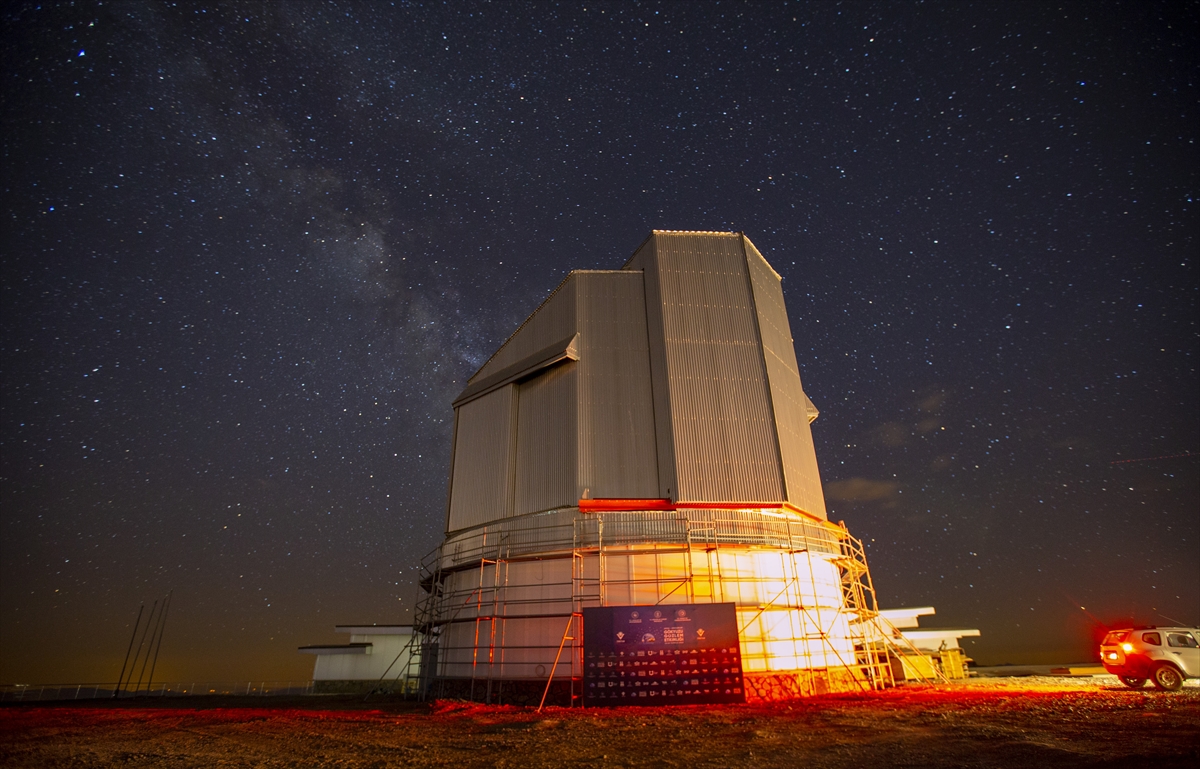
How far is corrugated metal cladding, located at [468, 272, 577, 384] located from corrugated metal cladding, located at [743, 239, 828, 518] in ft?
26.1

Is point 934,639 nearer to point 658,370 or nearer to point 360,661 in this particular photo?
point 658,370

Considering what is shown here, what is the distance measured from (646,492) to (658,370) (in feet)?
16.3

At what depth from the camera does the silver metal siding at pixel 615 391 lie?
830 inches

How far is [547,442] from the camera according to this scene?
22859mm

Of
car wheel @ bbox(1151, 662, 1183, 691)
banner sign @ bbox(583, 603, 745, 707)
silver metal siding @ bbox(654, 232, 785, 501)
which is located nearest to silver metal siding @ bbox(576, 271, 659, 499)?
silver metal siding @ bbox(654, 232, 785, 501)

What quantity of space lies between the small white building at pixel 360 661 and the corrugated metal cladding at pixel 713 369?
24.4 m

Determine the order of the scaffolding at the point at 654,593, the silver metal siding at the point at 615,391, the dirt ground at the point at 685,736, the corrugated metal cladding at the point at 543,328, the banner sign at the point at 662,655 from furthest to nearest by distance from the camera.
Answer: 1. the corrugated metal cladding at the point at 543,328
2. the silver metal siding at the point at 615,391
3. the scaffolding at the point at 654,593
4. the banner sign at the point at 662,655
5. the dirt ground at the point at 685,736

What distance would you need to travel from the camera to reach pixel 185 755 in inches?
420

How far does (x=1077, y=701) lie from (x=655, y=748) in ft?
38.1

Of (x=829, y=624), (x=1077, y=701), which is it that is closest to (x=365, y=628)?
→ (x=829, y=624)

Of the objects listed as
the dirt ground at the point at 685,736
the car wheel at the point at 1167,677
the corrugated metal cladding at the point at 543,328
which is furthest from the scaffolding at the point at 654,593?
the corrugated metal cladding at the point at 543,328

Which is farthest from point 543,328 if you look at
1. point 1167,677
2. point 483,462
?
point 1167,677

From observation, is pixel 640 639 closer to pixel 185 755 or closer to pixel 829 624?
pixel 829 624

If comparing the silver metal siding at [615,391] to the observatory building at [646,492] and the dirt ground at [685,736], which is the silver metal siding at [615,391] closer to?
the observatory building at [646,492]
